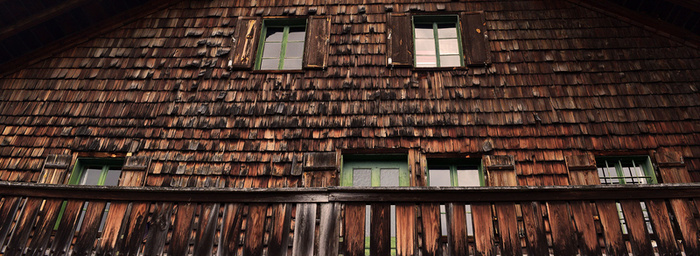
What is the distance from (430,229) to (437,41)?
15.5ft

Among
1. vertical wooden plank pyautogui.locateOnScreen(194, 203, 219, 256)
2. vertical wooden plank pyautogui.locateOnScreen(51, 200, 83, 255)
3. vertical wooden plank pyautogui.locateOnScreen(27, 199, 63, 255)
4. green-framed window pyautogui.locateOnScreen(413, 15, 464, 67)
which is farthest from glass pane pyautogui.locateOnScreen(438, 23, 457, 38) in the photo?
vertical wooden plank pyautogui.locateOnScreen(27, 199, 63, 255)

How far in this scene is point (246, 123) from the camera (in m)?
8.51

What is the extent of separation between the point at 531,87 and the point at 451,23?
195 cm

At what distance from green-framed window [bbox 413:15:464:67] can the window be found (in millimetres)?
1899

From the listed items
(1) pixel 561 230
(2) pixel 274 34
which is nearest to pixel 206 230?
(1) pixel 561 230

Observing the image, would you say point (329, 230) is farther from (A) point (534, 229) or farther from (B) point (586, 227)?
(B) point (586, 227)

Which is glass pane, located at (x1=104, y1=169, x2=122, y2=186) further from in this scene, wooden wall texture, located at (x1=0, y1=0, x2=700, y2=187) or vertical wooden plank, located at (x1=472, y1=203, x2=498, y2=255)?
vertical wooden plank, located at (x1=472, y1=203, x2=498, y2=255)

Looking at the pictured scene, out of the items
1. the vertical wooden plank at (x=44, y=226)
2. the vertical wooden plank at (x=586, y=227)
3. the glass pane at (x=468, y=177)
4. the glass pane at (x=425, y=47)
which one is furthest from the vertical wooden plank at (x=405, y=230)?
the glass pane at (x=425, y=47)

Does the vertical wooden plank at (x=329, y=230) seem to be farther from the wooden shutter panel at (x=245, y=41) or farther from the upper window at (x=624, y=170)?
the upper window at (x=624, y=170)

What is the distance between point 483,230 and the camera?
545cm

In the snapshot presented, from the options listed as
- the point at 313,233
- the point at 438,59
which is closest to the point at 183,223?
the point at 313,233

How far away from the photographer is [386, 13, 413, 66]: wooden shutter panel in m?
8.95

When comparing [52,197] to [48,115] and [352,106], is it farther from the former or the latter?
[352,106]

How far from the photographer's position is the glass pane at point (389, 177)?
26.1 ft
